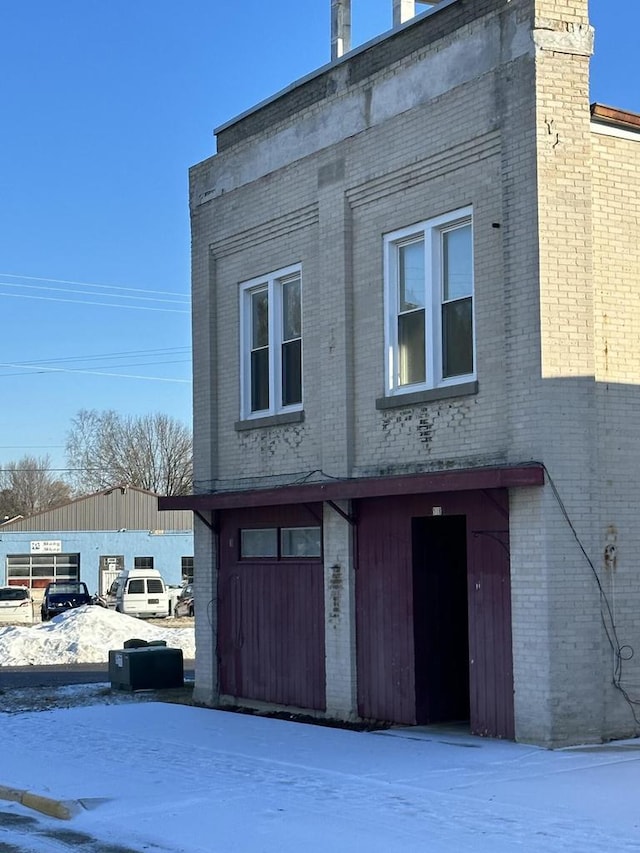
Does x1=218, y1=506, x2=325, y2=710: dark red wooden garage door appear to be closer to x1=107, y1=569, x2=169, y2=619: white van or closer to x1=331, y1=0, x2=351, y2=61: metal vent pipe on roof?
x1=331, y1=0, x2=351, y2=61: metal vent pipe on roof

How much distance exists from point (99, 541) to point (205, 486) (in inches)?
1752

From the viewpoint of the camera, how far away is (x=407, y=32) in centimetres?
1493

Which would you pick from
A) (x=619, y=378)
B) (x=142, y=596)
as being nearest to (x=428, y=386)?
(x=619, y=378)

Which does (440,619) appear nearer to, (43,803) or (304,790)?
(304,790)

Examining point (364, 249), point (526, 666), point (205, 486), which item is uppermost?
point (364, 249)

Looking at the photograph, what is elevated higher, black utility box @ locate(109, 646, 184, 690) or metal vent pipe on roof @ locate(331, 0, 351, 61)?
metal vent pipe on roof @ locate(331, 0, 351, 61)

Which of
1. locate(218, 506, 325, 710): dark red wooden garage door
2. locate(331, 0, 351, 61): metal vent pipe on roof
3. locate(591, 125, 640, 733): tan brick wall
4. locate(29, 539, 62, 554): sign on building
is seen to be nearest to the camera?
locate(591, 125, 640, 733): tan brick wall

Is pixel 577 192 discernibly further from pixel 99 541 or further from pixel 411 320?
pixel 99 541

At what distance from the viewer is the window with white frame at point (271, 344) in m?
17.0

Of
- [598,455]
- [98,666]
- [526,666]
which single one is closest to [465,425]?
[598,455]

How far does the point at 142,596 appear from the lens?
49.6 m

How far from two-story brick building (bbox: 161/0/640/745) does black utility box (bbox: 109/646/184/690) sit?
1.93m

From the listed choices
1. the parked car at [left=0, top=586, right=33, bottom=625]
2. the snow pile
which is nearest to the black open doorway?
the snow pile

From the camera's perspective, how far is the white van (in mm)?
49438
